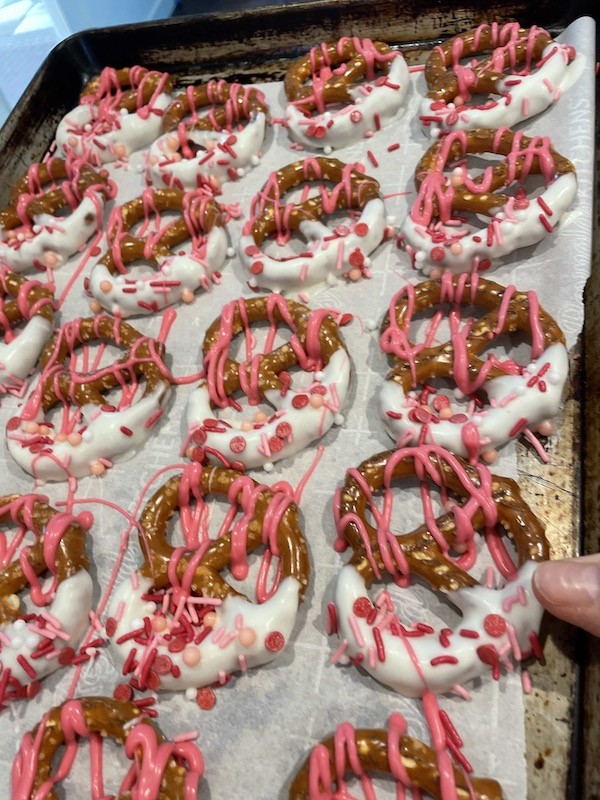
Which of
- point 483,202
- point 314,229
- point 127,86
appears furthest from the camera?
point 127,86

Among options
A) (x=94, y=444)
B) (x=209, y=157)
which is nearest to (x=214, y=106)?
(x=209, y=157)

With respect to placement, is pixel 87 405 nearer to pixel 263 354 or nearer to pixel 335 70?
pixel 263 354

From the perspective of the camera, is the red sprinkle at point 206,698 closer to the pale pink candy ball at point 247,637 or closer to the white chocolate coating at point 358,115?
the pale pink candy ball at point 247,637

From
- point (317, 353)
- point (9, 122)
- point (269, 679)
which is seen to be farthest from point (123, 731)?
point (9, 122)

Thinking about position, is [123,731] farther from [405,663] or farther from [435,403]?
[435,403]

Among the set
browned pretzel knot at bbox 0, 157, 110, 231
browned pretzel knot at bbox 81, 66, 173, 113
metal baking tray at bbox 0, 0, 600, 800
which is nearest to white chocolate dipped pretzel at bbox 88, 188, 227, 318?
browned pretzel knot at bbox 0, 157, 110, 231

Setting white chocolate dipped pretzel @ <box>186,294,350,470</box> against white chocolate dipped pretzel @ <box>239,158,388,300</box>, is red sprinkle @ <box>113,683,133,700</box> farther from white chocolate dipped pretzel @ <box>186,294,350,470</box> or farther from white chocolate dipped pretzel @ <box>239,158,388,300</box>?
white chocolate dipped pretzel @ <box>239,158,388,300</box>

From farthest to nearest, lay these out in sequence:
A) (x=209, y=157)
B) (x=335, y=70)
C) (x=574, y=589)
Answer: (x=335, y=70), (x=209, y=157), (x=574, y=589)
